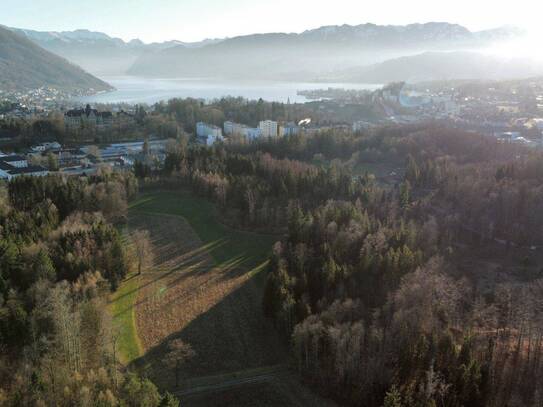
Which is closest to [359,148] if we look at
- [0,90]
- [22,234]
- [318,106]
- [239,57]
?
[22,234]

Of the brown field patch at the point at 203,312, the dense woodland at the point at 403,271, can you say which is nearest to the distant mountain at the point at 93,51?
the dense woodland at the point at 403,271

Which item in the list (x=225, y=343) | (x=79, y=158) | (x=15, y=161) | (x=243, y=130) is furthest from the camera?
(x=243, y=130)

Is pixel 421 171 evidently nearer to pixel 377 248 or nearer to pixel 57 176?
pixel 377 248

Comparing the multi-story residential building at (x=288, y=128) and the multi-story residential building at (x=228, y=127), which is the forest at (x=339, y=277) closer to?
the multi-story residential building at (x=288, y=128)

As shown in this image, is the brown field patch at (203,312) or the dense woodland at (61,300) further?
the brown field patch at (203,312)

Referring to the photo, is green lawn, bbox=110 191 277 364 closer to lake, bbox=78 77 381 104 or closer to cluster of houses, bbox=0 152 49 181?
cluster of houses, bbox=0 152 49 181

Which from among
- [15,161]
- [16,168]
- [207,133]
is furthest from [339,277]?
[207,133]

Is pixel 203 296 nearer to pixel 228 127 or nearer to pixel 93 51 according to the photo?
pixel 228 127
